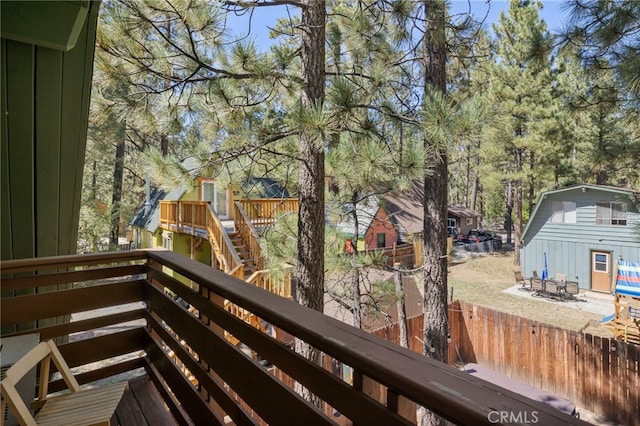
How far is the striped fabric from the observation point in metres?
7.72

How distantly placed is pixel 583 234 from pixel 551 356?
25.6ft

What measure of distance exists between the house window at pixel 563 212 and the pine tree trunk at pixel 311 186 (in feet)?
38.6

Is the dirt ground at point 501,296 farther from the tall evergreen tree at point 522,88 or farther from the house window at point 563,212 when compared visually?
the house window at point 563,212

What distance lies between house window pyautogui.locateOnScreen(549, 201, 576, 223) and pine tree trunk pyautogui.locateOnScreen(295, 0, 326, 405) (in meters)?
11.8

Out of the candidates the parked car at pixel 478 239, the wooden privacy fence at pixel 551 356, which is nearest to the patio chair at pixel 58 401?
the wooden privacy fence at pixel 551 356

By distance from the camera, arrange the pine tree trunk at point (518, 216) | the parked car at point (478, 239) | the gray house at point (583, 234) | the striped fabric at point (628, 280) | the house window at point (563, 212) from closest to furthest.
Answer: the striped fabric at point (628, 280) < the gray house at point (583, 234) < the house window at point (563, 212) < the pine tree trunk at point (518, 216) < the parked car at point (478, 239)

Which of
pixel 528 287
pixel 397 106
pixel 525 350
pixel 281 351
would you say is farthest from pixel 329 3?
pixel 528 287

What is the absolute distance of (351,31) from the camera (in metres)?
4.29

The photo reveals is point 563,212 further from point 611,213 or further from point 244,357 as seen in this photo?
point 244,357

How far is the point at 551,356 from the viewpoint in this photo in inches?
227

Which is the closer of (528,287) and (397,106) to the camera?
(397,106)

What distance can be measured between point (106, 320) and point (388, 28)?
4489 millimetres

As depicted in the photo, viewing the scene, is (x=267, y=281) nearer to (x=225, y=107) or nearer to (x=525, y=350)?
(x=225, y=107)

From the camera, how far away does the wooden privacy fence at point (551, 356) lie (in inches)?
200
